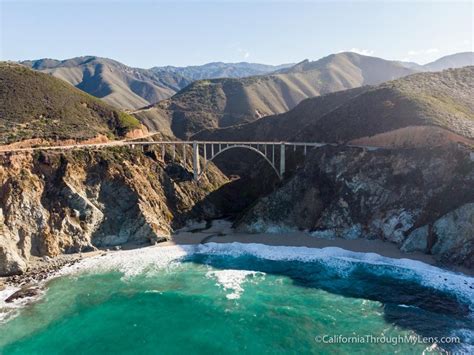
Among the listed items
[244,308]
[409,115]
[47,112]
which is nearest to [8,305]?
[244,308]

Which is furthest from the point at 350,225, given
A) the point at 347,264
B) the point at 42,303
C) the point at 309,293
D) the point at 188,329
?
the point at 42,303

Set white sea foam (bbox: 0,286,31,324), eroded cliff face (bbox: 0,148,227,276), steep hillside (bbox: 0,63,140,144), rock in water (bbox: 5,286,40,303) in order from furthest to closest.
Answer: steep hillside (bbox: 0,63,140,144), eroded cliff face (bbox: 0,148,227,276), rock in water (bbox: 5,286,40,303), white sea foam (bbox: 0,286,31,324)

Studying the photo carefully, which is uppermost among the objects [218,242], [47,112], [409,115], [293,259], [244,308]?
[47,112]

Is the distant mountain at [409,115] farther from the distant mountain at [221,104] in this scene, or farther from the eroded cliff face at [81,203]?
the distant mountain at [221,104]

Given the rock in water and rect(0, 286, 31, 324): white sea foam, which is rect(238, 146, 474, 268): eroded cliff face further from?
rect(0, 286, 31, 324): white sea foam

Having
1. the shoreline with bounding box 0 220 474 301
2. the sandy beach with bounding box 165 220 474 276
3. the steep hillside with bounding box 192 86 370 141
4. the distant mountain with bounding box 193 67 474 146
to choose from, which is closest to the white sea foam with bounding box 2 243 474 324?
the shoreline with bounding box 0 220 474 301

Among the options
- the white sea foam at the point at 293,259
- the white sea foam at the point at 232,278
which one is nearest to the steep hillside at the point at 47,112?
the white sea foam at the point at 293,259

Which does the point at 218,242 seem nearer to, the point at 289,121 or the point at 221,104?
the point at 289,121
